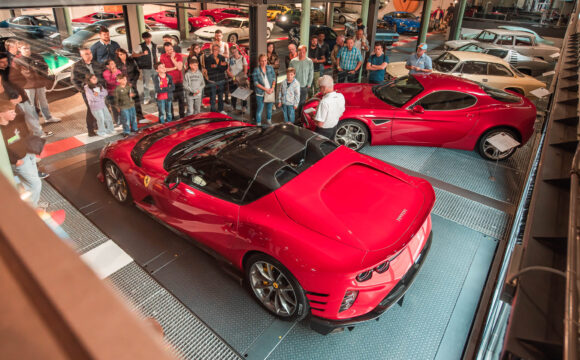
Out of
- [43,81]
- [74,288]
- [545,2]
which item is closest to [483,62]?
[43,81]

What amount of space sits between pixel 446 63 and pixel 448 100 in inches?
161

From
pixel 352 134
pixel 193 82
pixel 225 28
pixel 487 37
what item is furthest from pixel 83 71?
pixel 487 37

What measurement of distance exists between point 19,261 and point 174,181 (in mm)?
3301

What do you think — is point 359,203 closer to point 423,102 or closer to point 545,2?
point 423,102

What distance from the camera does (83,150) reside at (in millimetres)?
6113

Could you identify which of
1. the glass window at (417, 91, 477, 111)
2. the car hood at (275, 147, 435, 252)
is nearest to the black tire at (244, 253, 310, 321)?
the car hood at (275, 147, 435, 252)

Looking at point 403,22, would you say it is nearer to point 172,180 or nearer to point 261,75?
point 261,75

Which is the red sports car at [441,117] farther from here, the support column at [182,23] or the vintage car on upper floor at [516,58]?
the support column at [182,23]

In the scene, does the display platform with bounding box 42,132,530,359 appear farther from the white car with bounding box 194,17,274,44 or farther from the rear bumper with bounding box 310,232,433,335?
the white car with bounding box 194,17,274,44

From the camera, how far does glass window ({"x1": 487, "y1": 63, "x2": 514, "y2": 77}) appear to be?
903 cm

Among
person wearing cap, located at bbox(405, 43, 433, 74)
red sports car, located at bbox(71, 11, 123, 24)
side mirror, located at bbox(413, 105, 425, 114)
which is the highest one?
red sports car, located at bbox(71, 11, 123, 24)

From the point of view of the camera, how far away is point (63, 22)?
9.52 m

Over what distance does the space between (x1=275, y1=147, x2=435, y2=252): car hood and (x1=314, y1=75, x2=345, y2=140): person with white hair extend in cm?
170

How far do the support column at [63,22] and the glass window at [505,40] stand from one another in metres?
12.9
